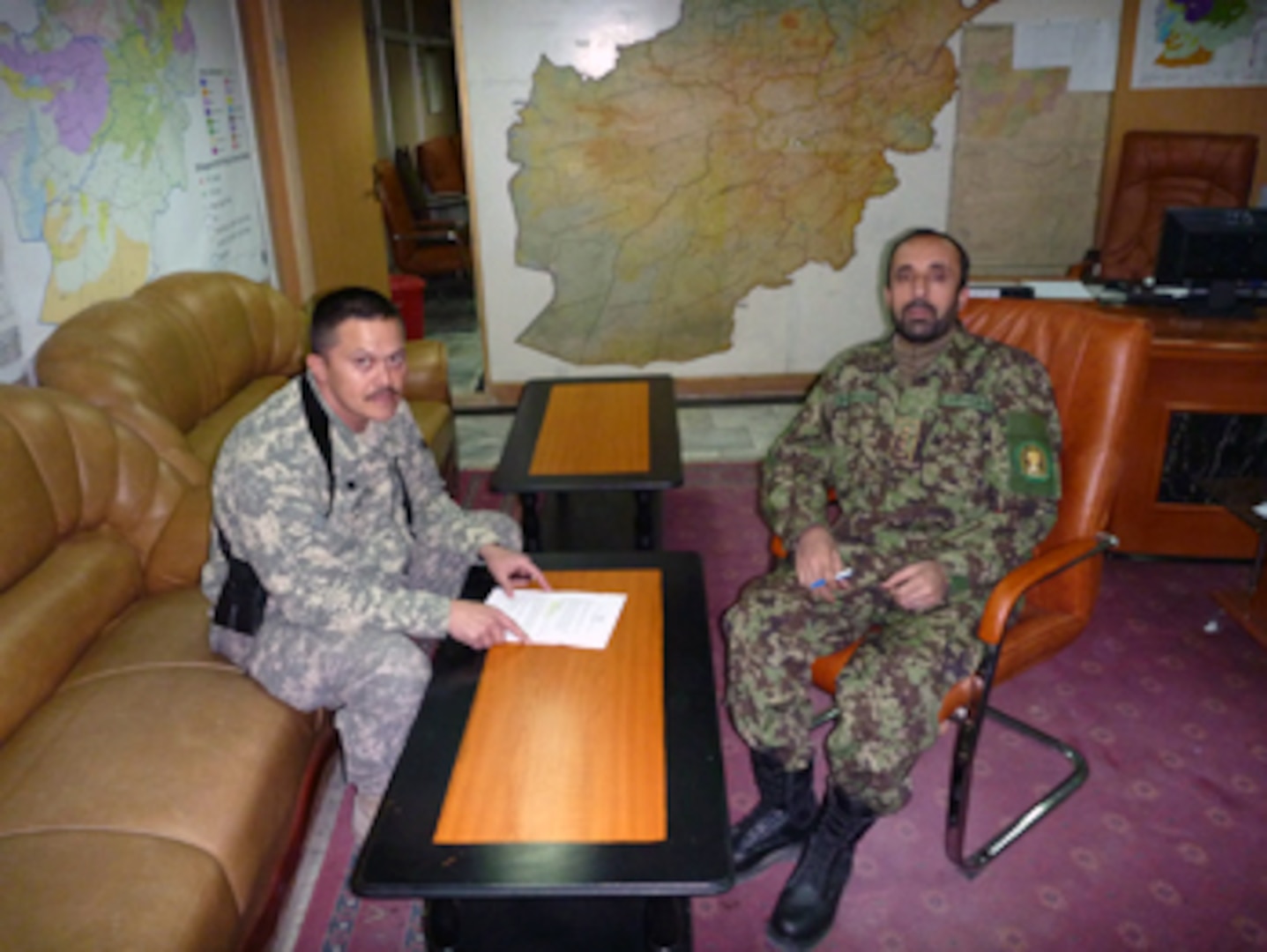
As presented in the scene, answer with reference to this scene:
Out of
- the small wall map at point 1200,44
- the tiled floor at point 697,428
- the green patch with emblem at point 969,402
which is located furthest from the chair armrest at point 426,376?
the small wall map at point 1200,44

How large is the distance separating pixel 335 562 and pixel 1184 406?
257 centimetres

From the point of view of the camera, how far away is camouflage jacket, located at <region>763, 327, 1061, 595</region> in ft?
6.54

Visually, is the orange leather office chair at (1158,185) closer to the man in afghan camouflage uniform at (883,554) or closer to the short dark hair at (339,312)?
the man in afghan camouflage uniform at (883,554)

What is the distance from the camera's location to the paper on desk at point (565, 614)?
5.73ft

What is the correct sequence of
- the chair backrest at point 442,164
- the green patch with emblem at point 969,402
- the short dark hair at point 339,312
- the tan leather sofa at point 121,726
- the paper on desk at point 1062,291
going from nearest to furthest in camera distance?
the tan leather sofa at point 121,726 → the short dark hair at point 339,312 → the green patch with emblem at point 969,402 → the paper on desk at point 1062,291 → the chair backrest at point 442,164

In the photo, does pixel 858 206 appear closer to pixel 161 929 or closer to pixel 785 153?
pixel 785 153

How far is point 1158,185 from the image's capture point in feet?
13.8

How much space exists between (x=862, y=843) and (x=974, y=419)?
0.98m

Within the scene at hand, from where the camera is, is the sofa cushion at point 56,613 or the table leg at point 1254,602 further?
the table leg at point 1254,602

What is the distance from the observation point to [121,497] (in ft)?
7.26

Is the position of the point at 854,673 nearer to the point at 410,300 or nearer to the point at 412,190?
the point at 410,300

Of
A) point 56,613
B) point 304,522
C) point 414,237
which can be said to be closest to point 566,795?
point 304,522

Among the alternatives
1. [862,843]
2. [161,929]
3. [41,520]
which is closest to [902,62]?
[862,843]

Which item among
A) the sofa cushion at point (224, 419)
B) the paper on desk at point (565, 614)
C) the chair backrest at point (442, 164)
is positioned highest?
the chair backrest at point (442, 164)
